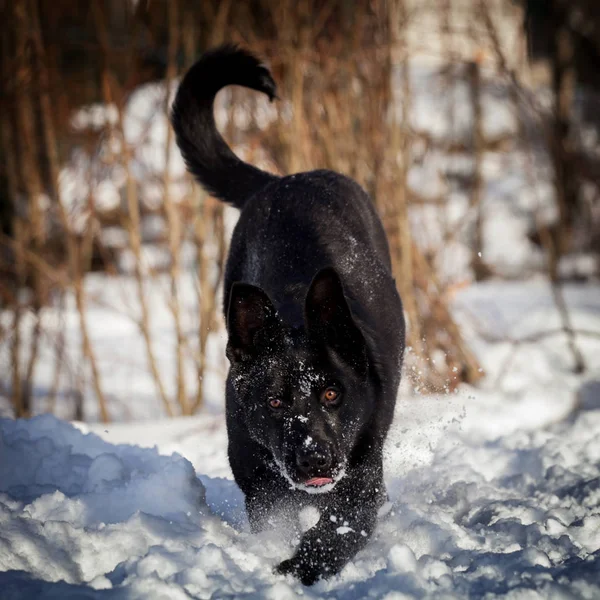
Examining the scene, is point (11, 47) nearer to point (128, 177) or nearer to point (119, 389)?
point (128, 177)

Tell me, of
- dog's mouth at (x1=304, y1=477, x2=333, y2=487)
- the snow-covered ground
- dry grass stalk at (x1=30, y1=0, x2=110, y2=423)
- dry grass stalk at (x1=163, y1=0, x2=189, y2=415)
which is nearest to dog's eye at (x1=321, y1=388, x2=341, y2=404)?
dog's mouth at (x1=304, y1=477, x2=333, y2=487)

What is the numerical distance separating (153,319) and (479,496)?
267 inches

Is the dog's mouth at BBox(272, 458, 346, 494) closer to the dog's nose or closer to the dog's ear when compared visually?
the dog's nose

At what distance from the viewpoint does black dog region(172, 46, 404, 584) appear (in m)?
2.47

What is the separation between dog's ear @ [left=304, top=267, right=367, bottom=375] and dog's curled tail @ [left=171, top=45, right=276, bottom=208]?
146 centimetres

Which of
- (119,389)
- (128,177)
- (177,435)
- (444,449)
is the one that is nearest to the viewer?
(444,449)

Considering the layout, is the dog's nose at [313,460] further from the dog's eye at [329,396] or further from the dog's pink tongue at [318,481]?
the dog's eye at [329,396]

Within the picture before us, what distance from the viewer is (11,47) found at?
214 inches

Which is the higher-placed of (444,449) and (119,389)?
(444,449)

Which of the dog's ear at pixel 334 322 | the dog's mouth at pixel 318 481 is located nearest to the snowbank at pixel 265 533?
the dog's mouth at pixel 318 481

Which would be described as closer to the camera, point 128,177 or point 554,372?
point 128,177

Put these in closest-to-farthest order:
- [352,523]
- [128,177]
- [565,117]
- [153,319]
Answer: [352,523] < [128,177] < [153,319] < [565,117]

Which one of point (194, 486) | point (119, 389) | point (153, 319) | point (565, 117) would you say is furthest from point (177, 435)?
point (565, 117)

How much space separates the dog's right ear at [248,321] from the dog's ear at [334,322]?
0.14 meters
